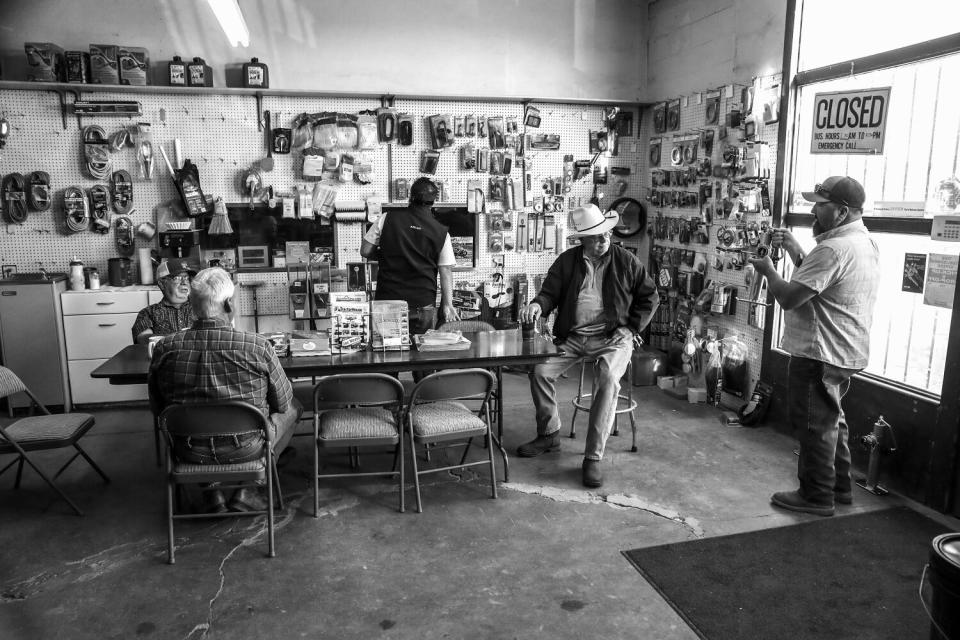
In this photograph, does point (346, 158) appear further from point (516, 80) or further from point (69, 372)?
point (69, 372)

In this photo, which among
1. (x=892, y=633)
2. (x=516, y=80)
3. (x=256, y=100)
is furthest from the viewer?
(x=516, y=80)

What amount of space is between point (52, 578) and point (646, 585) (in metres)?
2.73

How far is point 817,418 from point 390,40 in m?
4.91

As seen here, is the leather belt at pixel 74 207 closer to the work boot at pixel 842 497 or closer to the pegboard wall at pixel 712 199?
the pegboard wall at pixel 712 199

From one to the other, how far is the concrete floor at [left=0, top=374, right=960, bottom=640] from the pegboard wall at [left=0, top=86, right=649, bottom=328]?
7.27 feet

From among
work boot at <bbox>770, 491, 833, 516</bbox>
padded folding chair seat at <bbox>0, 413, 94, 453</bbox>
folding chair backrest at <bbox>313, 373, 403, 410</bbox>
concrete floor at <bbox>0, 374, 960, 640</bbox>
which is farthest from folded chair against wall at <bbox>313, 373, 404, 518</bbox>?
work boot at <bbox>770, 491, 833, 516</bbox>

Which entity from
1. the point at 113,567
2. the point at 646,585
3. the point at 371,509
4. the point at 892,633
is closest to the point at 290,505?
the point at 371,509

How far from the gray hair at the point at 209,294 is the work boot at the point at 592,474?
2.30 meters

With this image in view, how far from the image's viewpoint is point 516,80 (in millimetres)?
6992

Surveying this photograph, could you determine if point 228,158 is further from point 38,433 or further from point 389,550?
point 389,550

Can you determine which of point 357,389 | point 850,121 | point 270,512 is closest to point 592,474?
point 357,389

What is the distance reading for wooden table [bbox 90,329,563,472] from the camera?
3896 mm

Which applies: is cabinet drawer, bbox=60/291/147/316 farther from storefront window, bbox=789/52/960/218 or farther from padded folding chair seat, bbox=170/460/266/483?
storefront window, bbox=789/52/960/218

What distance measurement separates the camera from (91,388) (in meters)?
6.00
